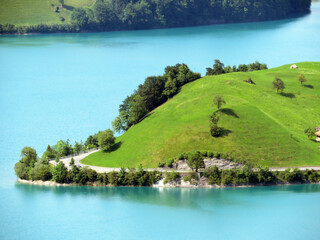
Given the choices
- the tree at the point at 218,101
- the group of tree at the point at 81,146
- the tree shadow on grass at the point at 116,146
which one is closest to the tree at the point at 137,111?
the group of tree at the point at 81,146

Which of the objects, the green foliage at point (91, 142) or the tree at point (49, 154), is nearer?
the tree at point (49, 154)

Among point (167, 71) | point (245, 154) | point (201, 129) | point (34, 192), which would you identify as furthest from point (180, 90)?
point (34, 192)

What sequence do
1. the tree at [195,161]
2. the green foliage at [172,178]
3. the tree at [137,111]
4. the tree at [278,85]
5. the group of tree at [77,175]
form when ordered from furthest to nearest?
the tree at [278,85] < the tree at [137,111] < the group of tree at [77,175] < the green foliage at [172,178] < the tree at [195,161]

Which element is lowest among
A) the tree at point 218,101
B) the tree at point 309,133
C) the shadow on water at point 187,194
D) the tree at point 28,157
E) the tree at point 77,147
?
the shadow on water at point 187,194

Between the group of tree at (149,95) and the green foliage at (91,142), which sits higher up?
the group of tree at (149,95)

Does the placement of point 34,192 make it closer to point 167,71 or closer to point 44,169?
point 44,169

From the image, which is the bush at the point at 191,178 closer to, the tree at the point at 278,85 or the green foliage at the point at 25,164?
the green foliage at the point at 25,164
